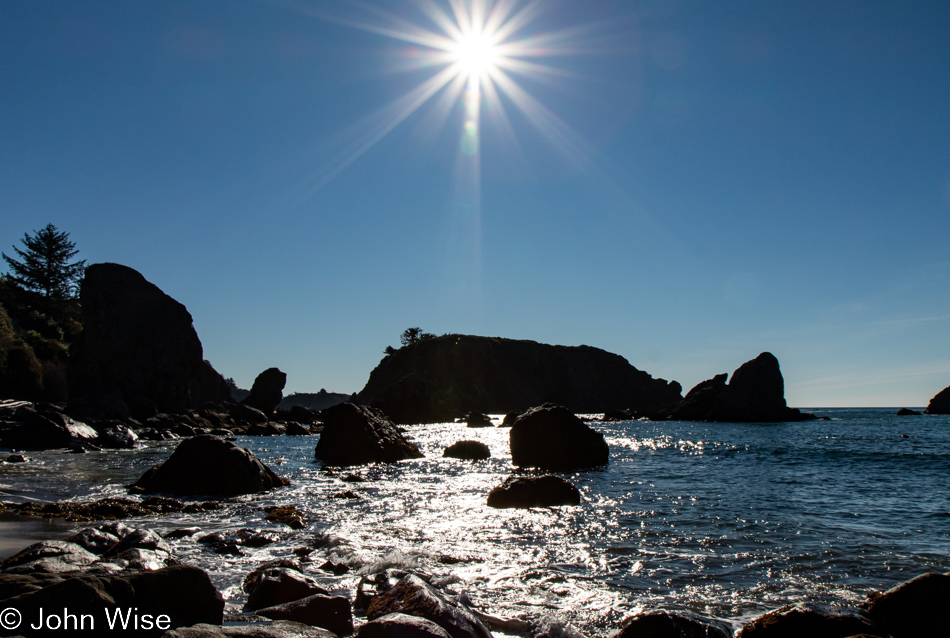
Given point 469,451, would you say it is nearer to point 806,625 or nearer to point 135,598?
point 806,625

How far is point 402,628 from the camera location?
196 inches

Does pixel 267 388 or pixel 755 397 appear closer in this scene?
pixel 267 388

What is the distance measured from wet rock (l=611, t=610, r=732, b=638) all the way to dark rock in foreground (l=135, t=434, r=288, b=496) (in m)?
14.2

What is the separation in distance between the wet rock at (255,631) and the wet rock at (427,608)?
0.78 meters

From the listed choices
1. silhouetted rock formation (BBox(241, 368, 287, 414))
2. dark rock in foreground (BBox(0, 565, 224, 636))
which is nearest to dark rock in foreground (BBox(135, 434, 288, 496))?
dark rock in foreground (BBox(0, 565, 224, 636))

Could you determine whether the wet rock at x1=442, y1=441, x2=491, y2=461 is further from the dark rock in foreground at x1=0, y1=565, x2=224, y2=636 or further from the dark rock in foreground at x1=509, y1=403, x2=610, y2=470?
the dark rock in foreground at x1=0, y1=565, x2=224, y2=636

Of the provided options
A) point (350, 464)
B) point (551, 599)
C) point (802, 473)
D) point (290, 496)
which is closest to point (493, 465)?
point (350, 464)

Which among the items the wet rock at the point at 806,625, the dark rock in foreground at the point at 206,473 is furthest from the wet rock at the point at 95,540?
the wet rock at the point at 806,625

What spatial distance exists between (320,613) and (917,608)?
6938 millimetres

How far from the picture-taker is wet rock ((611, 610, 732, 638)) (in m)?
5.50

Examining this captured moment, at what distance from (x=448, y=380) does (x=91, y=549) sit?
11516 cm

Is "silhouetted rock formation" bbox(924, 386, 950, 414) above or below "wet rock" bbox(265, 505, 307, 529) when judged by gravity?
above

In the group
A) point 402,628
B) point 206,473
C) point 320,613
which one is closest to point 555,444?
point 206,473

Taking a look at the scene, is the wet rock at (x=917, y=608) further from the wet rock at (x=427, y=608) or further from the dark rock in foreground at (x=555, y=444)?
the dark rock in foreground at (x=555, y=444)
